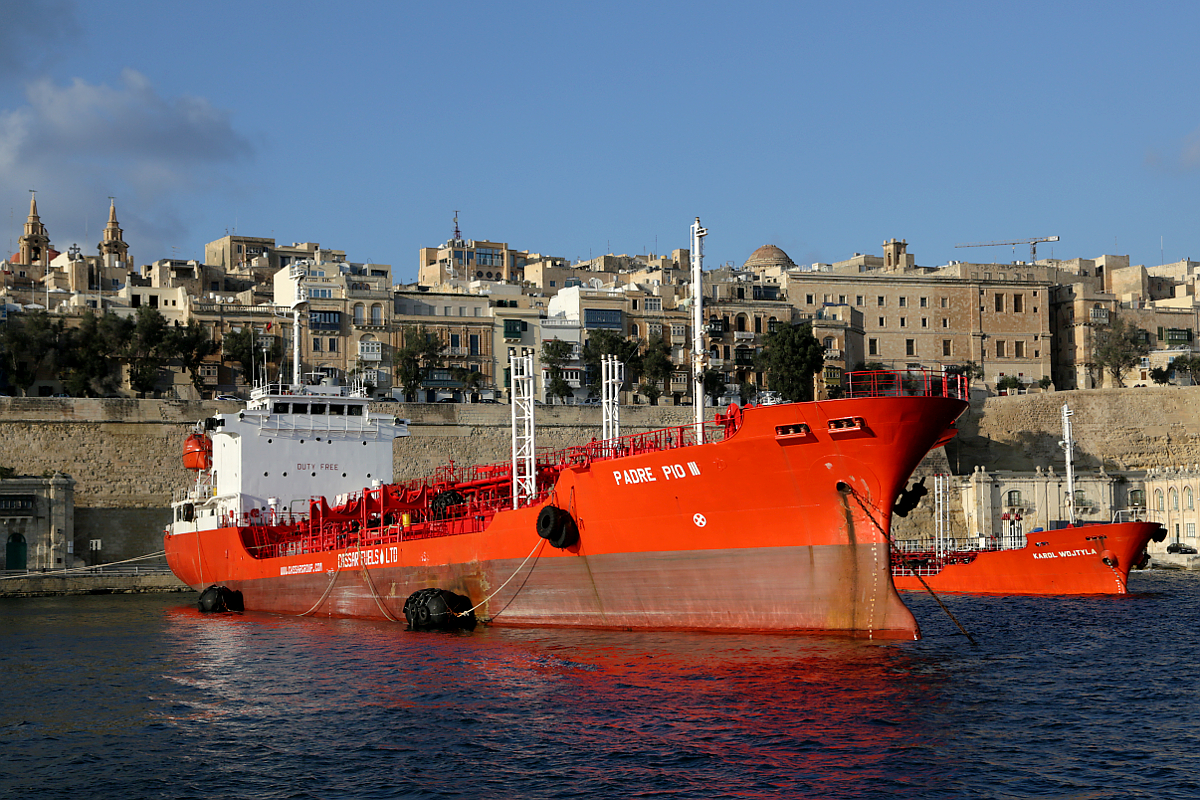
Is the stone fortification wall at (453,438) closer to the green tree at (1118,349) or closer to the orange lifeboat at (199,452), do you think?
the orange lifeboat at (199,452)

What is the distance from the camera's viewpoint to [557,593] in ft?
86.7

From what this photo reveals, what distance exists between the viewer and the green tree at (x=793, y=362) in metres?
66.9

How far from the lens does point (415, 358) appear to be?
67875mm

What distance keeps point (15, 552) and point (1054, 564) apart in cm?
3629

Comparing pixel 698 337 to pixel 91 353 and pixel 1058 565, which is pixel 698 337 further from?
pixel 91 353

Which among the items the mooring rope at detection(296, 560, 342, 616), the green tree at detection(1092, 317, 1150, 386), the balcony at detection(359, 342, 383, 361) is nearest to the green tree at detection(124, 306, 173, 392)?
the balcony at detection(359, 342, 383, 361)

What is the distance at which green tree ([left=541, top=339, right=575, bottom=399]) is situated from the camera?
227 feet

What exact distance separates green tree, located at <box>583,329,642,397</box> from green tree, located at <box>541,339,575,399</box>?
138 centimetres

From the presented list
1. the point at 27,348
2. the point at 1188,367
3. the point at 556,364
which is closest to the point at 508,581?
the point at 556,364

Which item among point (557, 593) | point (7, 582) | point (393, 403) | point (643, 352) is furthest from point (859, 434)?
point (643, 352)

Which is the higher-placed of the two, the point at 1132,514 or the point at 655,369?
the point at 655,369

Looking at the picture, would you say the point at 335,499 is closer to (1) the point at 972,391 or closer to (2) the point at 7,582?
(2) the point at 7,582

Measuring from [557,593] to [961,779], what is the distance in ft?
41.3

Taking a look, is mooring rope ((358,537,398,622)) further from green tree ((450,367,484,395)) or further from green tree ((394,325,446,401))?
green tree ((450,367,484,395))
